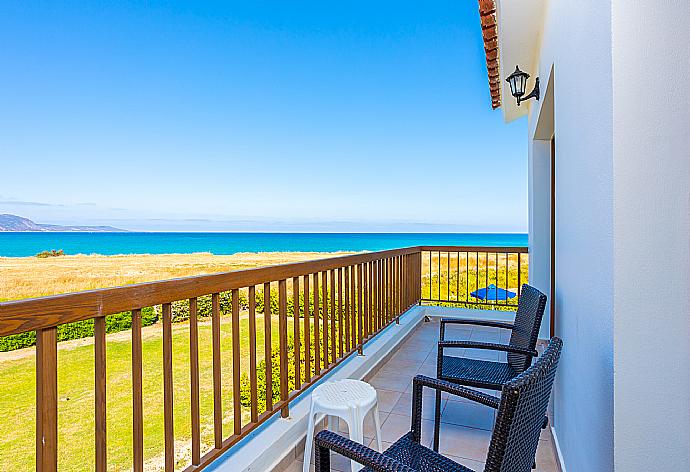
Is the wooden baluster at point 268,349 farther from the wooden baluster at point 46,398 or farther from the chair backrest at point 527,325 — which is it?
the chair backrest at point 527,325

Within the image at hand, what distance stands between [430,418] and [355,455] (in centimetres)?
182

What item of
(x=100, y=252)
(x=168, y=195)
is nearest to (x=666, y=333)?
(x=168, y=195)

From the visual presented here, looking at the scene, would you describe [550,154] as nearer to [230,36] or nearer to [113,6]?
[230,36]

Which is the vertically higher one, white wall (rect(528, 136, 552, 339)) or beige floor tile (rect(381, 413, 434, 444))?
white wall (rect(528, 136, 552, 339))

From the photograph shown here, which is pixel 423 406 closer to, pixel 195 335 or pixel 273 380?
pixel 273 380

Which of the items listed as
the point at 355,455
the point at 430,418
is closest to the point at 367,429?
the point at 430,418

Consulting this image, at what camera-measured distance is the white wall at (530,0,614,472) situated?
3.79 ft

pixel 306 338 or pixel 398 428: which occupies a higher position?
pixel 306 338

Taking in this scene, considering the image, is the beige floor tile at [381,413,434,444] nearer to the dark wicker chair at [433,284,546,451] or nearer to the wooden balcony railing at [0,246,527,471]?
the dark wicker chair at [433,284,546,451]

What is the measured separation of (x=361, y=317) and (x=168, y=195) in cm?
2553

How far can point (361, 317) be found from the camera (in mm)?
3645

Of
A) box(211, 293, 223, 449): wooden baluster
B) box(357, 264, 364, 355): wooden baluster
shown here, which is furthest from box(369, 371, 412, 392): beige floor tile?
box(211, 293, 223, 449): wooden baluster

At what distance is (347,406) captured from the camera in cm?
201

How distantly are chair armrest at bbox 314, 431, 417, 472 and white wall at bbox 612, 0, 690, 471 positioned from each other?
57 centimetres
